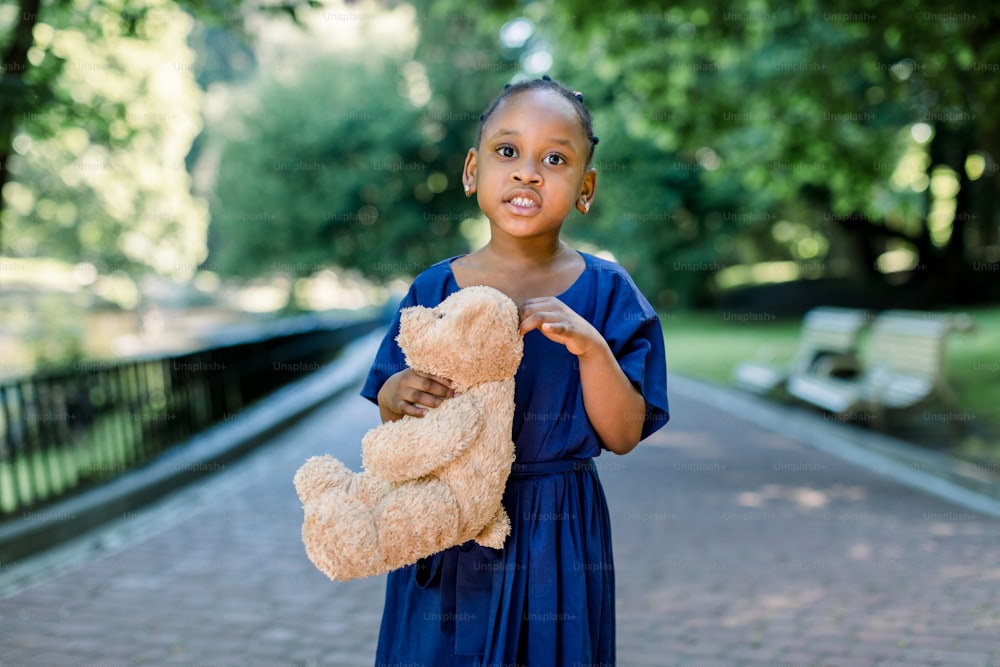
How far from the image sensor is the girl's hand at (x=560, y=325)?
5.94 feet

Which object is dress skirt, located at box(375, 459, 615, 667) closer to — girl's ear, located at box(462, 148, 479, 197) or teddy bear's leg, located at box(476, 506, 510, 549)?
teddy bear's leg, located at box(476, 506, 510, 549)

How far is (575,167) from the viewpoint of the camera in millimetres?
2012

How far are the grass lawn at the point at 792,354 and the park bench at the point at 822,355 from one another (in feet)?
3.87

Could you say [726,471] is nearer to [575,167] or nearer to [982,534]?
Result: [982,534]

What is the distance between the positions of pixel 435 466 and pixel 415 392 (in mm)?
181

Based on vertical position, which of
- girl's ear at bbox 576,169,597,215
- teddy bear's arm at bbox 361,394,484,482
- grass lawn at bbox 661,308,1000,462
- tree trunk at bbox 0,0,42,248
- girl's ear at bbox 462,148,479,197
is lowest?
grass lawn at bbox 661,308,1000,462

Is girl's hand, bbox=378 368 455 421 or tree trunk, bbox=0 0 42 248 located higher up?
tree trunk, bbox=0 0 42 248

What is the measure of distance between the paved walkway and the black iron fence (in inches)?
28.3

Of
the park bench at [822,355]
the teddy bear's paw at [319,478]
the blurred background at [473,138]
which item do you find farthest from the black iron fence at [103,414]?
the park bench at [822,355]

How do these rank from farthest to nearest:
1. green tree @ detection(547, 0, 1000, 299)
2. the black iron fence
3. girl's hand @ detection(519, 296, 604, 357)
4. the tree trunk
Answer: green tree @ detection(547, 0, 1000, 299)
the black iron fence
the tree trunk
girl's hand @ detection(519, 296, 604, 357)

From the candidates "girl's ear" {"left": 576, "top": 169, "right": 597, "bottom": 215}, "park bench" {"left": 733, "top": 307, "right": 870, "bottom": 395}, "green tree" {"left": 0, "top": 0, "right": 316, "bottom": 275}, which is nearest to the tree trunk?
"green tree" {"left": 0, "top": 0, "right": 316, "bottom": 275}

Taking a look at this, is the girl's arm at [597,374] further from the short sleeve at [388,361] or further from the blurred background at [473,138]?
the blurred background at [473,138]

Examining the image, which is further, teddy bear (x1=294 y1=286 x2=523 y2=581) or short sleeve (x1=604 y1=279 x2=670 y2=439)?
short sleeve (x1=604 y1=279 x2=670 y2=439)

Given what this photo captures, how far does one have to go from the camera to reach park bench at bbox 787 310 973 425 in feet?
29.3
